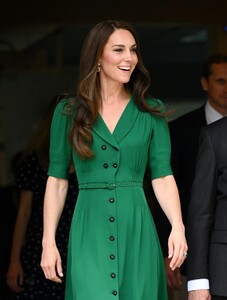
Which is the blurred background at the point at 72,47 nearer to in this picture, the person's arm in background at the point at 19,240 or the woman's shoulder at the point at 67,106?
the person's arm in background at the point at 19,240

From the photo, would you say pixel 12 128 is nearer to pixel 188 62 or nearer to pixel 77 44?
pixel 77 44

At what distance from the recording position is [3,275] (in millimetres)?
9086

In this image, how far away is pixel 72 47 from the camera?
11.0 metres

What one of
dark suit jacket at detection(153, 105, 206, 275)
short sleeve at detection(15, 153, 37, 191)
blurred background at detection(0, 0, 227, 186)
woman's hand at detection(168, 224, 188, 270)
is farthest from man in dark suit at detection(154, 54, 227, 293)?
blurred background at detection(0, 0, 227, 186)

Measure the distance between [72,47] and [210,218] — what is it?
5.74 meters

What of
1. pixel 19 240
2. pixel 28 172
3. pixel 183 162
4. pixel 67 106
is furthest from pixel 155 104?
pixel 19 240

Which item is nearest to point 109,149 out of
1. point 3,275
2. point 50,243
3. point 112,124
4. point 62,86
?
point 112,124

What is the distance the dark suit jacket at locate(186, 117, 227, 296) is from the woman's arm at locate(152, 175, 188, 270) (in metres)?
0.16

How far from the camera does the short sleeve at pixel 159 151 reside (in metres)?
5.46

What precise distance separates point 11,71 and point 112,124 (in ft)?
19.2

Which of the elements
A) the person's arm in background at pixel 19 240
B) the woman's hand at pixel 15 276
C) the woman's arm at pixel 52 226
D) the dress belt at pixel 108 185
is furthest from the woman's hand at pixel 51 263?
the woman's hand at pixel 15 276

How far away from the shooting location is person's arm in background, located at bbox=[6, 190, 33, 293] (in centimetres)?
778

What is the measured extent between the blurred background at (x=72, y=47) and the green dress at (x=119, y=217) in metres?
5.11

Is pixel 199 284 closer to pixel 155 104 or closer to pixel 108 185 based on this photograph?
pixel 108 185
